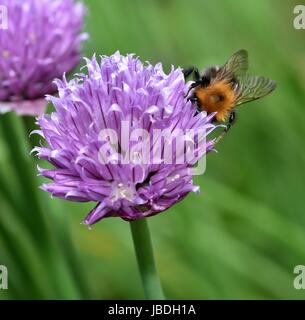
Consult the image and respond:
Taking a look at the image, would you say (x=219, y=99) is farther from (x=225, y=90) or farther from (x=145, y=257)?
(x=145, y=257)

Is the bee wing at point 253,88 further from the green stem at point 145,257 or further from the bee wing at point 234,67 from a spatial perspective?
the green stem at point 145,257

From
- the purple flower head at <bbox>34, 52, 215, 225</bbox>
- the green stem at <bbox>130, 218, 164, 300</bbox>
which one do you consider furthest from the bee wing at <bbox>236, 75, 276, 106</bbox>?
the green stem at <bbox>130, 218, 164, 300</bbox>

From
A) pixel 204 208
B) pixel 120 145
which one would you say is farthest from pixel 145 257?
pixel 204 208

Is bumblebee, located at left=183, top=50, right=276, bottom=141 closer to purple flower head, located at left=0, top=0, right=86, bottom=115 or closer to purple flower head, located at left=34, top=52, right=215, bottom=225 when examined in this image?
purple flower head, located at left=34, top=52, right=215, bottom=225

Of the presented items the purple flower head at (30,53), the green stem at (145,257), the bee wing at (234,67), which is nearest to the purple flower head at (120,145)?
the green stem at (145,257)

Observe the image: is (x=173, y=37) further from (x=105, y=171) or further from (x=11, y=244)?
(x=105, y=171)
